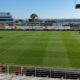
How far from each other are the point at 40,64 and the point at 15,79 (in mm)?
10332

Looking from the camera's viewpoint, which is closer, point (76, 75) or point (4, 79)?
point (4, 79)

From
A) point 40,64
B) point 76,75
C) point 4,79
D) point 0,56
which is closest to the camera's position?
point 4,79

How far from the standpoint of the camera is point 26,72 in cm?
2120

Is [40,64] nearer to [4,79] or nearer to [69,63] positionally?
[69,63]

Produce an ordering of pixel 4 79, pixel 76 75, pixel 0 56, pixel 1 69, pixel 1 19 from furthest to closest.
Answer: pixel 1 19
pixel 0 56
pixel 1 69
pixel 76 75
pixel 4 79

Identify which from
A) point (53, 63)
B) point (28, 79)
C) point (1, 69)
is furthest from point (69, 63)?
point (28, 79)

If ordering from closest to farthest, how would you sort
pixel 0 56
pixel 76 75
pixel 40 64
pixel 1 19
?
pixel 76 75, pixel 40 64, pixel 0 56, pixel 1 19

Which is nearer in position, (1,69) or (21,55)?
(1,69)

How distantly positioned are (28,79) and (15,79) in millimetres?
842

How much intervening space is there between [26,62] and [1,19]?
16105cm

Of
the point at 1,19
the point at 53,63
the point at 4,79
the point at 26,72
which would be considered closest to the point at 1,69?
the point at 26,72

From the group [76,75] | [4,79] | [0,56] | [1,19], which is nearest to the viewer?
[4,79]

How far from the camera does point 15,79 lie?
1817 cm

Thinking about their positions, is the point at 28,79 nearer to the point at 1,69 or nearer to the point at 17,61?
the point at 1,69
